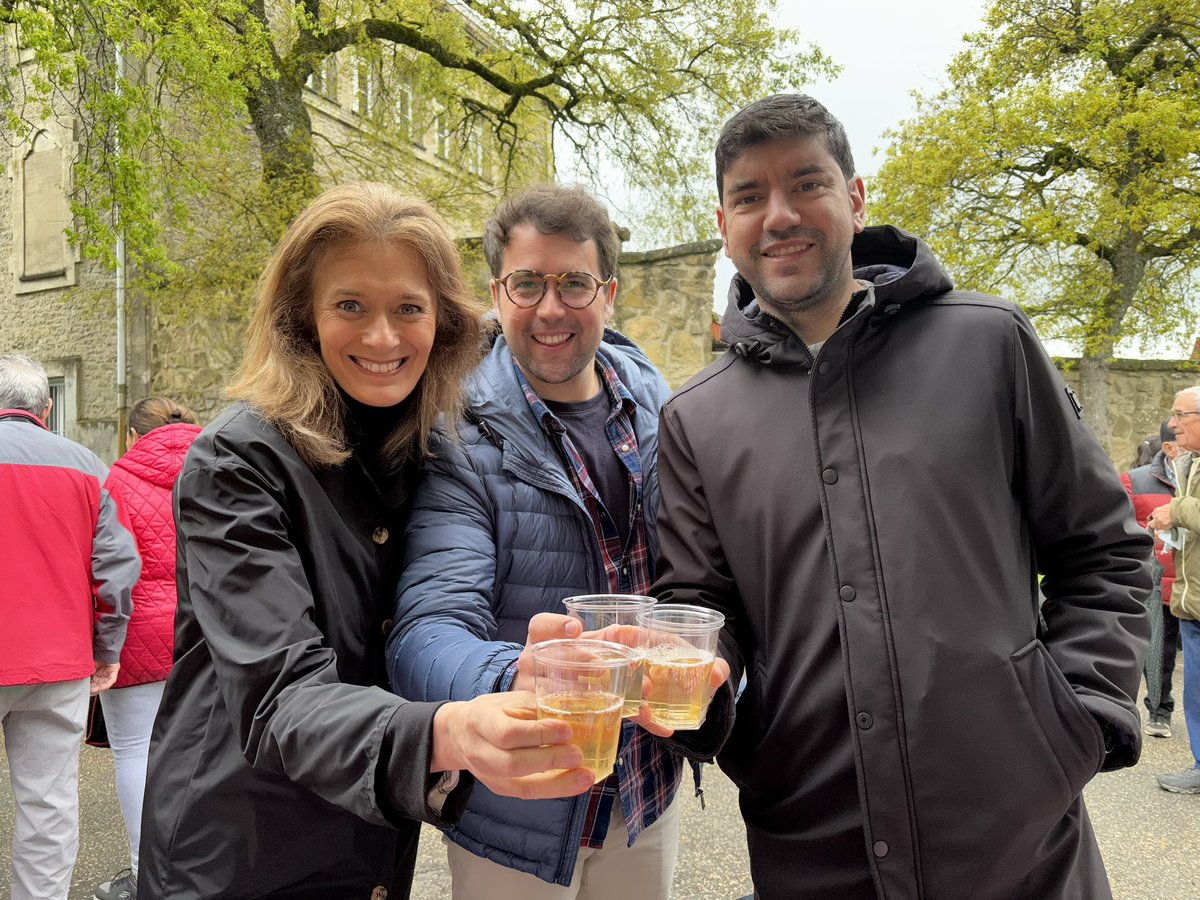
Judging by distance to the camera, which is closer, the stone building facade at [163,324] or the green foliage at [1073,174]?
the stone building facade at [163,324]

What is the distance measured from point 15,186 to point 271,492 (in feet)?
58.0

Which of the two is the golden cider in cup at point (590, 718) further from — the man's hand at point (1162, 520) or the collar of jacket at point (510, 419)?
the man's hand at point (1162, 520)

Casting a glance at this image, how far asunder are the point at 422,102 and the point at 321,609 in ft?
39.6

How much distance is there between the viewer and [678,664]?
4.85ft

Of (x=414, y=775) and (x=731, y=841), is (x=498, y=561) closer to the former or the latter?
(x=414, y=775)

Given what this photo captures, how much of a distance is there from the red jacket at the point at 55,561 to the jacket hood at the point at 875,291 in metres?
3.05

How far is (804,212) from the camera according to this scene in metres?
1.89

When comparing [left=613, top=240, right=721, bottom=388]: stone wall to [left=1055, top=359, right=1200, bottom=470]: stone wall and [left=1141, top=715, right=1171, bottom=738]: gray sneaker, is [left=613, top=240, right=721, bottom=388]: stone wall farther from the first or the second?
[left=1055, top=359, right=1200, bottom=470]: stone wall

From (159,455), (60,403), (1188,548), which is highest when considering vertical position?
(60,403)

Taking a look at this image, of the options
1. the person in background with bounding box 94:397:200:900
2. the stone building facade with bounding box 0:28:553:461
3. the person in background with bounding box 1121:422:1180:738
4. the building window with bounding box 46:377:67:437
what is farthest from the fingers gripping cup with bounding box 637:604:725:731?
the building window with bounding box 46:377:67:437

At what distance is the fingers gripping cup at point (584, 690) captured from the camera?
44.4 inches

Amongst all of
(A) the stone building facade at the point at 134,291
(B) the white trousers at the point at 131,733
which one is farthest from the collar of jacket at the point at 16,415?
(A) the stone building facade at the point at 134,291

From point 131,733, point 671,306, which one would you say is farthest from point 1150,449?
point 131,733

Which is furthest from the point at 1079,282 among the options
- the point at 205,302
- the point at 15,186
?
the point at 15,186
